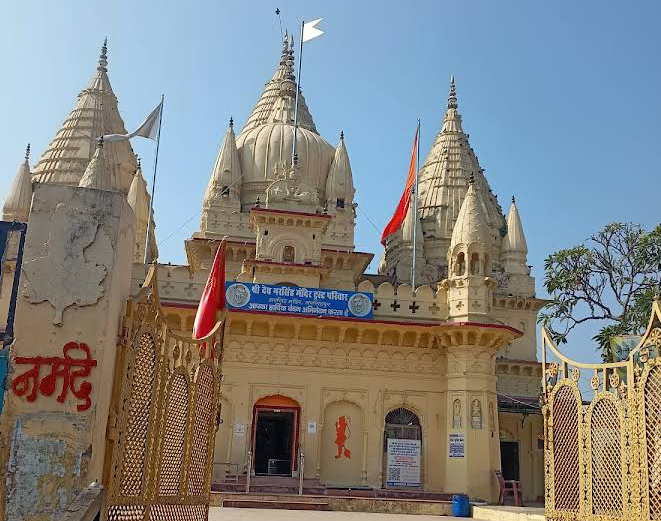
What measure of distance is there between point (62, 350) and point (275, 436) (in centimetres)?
2360

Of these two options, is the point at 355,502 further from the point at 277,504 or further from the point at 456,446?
Answer: the point at 456,446

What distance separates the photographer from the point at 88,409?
5477mm

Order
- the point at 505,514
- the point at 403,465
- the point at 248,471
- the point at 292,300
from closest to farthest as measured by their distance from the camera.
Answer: the point at 505,514, the point at 248,471, the point at 292,300, the point at 403,465

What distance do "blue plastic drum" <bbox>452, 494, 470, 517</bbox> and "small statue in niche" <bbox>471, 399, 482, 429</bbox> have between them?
97.1 inches

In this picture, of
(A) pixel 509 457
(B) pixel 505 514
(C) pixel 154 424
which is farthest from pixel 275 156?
(C) pixel 154 424

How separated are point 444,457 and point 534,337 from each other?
14.7m

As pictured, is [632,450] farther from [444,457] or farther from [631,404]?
[444,457]

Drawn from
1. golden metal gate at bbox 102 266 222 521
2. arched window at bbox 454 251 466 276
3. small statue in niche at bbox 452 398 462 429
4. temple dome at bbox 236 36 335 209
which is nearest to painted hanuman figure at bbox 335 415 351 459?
small statue in niche at bbox 452 398 462 429

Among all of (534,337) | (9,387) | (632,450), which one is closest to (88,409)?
(9,387)

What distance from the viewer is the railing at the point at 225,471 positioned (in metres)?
21.5

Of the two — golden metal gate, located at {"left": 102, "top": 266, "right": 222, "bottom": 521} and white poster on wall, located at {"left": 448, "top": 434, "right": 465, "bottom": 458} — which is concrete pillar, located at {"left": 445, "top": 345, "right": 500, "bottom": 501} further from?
golden metal gate, located at {"left": 102, "top": 266, "right": 222, "bottom": 521}

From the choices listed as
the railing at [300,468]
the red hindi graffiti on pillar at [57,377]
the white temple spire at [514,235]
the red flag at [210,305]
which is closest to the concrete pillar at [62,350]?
the red hindi graffiti on pillar at [57,377]

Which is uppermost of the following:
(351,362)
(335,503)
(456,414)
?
(351,362)

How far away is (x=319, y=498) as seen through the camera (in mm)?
19953
